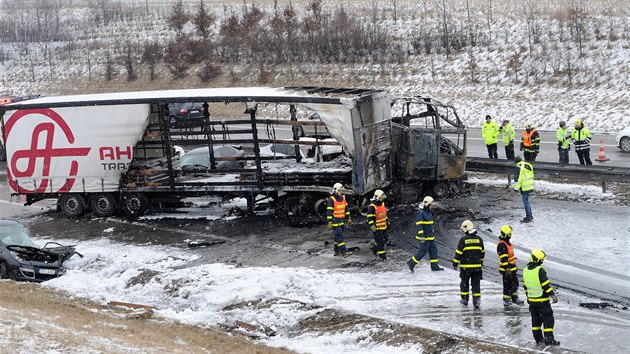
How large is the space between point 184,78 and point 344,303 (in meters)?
34.3

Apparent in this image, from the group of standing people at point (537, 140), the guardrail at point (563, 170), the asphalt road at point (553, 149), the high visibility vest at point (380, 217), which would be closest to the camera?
the high visibility vest at point (380, 217)

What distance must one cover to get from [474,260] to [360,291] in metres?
2.31

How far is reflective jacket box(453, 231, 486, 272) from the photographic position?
1362 cm

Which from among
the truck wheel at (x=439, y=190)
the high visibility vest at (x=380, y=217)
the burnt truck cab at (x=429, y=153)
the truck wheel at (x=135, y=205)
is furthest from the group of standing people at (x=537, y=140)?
the truck wheel at (x=135, y=205)

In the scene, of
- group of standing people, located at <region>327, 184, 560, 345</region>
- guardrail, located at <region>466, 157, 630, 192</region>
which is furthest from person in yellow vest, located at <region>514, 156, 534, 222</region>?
group of standing people, located at <region>327, 184, 560, 345</region>

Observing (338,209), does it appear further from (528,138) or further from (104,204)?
(104,204)

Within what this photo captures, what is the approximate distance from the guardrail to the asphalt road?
11.8 feet

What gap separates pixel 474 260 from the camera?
44.7ft

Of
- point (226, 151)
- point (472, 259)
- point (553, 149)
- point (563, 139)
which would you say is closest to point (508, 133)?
point (563, 139)

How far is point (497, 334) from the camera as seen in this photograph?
1255 cm

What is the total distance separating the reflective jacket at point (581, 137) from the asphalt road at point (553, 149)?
2.20 m

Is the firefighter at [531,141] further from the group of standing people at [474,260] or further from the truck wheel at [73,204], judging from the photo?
the truck wheel at [73,204]

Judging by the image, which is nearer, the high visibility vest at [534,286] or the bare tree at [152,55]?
the high visibility vest at [534,286]

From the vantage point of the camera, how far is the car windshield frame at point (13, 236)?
700 inches
